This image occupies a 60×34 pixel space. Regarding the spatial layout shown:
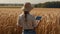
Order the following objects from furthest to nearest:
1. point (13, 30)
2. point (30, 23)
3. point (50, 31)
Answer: point (13, 30), point (50, 31), point (30, 23)

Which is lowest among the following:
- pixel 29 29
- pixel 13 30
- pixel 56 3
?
pixel 56 3

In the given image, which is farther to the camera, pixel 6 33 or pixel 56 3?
pixel 56 3

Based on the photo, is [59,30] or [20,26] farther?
[59,30]

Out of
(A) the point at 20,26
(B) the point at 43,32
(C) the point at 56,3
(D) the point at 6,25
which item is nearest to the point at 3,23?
(D) the point at 6,25

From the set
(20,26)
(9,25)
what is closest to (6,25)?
(9,25)

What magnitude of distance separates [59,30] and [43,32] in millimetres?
428

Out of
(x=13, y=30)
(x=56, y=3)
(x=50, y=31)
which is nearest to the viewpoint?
(x=50, y=31)

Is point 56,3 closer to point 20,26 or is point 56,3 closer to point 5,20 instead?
point 5,20

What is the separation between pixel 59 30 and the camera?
605 cm

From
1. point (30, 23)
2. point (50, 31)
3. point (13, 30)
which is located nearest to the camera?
point (30, 23)

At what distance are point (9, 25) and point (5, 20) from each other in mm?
353

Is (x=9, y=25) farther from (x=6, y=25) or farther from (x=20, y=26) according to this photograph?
(x=20, y=26)

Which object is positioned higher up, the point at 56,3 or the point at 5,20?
the point at 5,20

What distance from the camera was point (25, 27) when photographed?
419 cm
